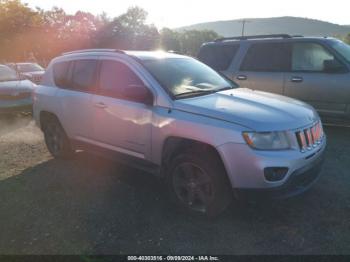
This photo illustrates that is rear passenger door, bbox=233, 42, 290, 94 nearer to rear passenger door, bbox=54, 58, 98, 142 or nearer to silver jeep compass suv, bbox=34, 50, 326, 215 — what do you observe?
silver jeep compass suv, bbox=34, 50, 326, 215

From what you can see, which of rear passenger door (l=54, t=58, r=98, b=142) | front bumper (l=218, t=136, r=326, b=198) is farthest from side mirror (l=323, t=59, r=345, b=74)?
rear passenger door (l=54, t=58, r=98, b=142)

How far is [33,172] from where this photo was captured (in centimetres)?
545

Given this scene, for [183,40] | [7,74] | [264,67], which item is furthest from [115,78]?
[183,40]

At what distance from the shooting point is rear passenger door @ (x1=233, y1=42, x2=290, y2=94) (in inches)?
273

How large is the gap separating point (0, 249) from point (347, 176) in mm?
4298

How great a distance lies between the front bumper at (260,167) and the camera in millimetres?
3244

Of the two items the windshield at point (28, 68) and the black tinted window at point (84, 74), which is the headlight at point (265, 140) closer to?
the black tinted window at point (84, 74)

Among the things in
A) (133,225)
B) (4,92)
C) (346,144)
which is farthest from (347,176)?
(4,92)

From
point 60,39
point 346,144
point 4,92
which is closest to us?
point 346,144

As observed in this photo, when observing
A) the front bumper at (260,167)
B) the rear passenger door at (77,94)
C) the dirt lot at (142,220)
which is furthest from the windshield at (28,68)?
the front bumper at (260,167)

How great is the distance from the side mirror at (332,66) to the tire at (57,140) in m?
4.79

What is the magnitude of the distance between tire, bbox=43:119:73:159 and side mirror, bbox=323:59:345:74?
15.7 ft

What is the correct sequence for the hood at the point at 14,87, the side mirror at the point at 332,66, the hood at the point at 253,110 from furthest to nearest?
the hood at the point at 14,87, the side mirror at the point at 332,66, the hood at the point at 253,110

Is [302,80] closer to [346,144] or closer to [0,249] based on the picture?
[346,144]
